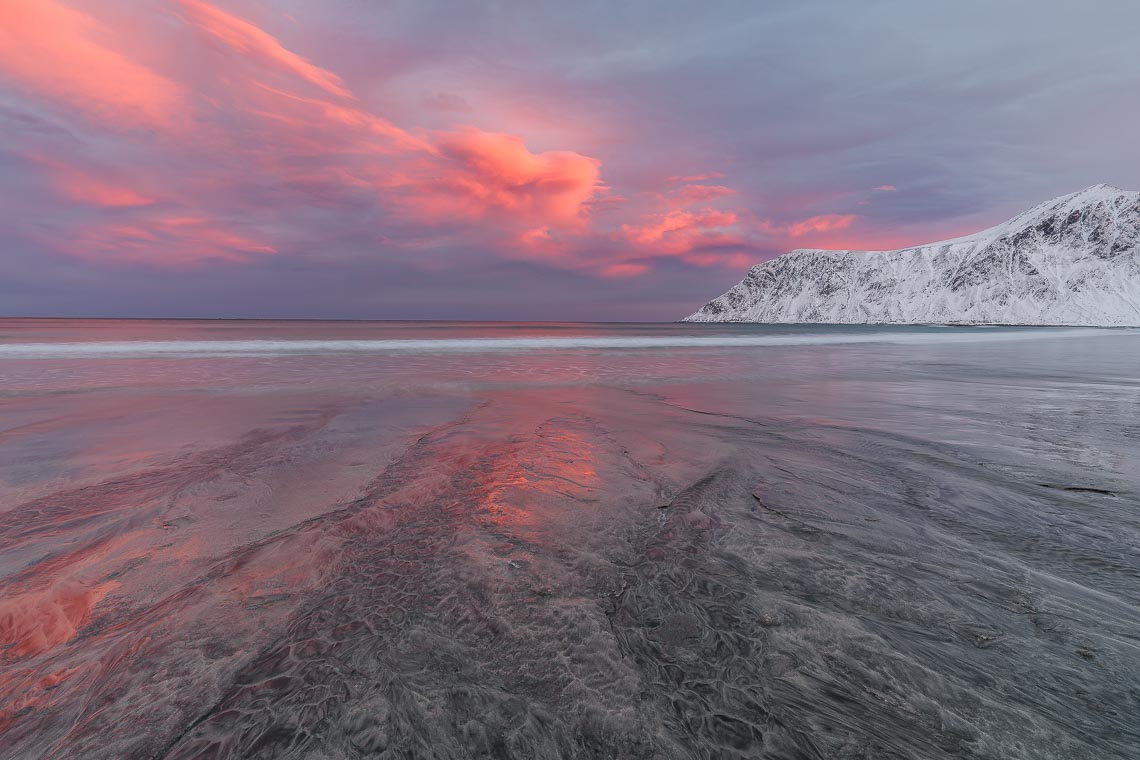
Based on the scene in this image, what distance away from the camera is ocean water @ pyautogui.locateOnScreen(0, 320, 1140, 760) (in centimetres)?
172

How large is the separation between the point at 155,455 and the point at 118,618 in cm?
403

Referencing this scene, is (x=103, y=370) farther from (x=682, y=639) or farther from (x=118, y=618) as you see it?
(x=682, y=639)

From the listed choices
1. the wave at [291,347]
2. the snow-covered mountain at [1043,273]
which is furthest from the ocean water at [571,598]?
the snow-covered mountain at [1043,273]

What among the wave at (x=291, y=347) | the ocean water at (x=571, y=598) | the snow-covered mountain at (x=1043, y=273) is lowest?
the wave at (x=291, y=347)

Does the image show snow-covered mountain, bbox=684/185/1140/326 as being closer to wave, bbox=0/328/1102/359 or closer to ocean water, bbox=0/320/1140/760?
wave, bbox=0/328/1102/359

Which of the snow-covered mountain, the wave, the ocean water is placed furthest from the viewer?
the snow-covered mountain

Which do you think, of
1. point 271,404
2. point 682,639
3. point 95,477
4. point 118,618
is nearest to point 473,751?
point 682,639

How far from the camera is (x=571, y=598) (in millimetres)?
2535

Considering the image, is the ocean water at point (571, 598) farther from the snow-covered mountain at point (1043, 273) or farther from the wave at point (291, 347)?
the snow-covered mountain at point (1043, 273)

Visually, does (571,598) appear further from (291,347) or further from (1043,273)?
(1043,273)

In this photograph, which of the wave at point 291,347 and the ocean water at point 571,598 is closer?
the ocean water at point 571,598

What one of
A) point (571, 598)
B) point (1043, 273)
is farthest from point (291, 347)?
point (1043, 273)

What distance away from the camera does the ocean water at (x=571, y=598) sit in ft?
5.65

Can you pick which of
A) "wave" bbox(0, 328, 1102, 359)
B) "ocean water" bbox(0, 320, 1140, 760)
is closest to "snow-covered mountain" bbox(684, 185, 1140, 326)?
"wave" bbox(0, 328, 1102, 359)
